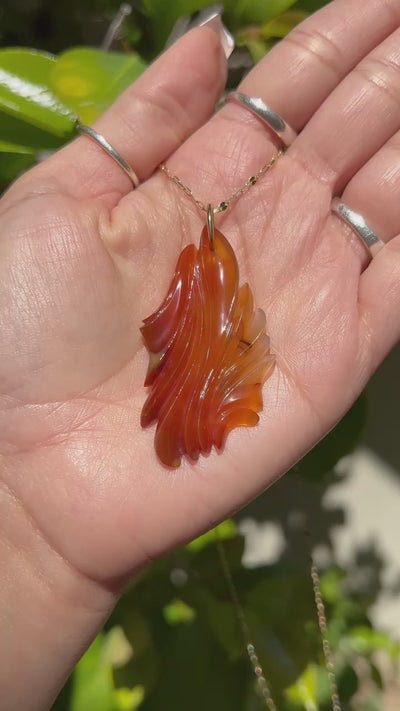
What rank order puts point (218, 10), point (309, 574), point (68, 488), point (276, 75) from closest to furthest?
point (68, 488)
point (276, 75)
point (218, 10)
point (309, 574)

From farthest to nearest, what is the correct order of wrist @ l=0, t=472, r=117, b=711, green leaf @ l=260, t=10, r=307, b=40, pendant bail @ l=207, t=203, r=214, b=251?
green leaf @ l=260, t=10, r=307, b=40
pendant bail @ l=207, t=203, r=214, b=251
wrist @ l=0, t=472, r=117, b=711

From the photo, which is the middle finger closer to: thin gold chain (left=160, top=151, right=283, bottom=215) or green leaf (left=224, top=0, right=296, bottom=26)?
thin gold chain (left=160, top=151, right=283, bottom=215)

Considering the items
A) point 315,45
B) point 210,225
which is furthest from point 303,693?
point 315,45

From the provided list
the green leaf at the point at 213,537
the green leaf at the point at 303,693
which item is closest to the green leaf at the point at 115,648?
the green leaf at the point at 213,537

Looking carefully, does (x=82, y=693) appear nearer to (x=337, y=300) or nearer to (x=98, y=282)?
(x=98, y=282)

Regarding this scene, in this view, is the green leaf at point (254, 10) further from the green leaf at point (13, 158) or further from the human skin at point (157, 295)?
the green leaf at point (13, 158)

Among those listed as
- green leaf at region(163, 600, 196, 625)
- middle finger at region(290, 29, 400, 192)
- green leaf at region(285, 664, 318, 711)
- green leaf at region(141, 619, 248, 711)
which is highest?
middle finger at region(290, 29, 400, 192)

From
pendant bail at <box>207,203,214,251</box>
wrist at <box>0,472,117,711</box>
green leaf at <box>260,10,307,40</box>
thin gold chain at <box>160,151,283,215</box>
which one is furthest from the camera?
green leaf at <box>260,10,307,40</box>

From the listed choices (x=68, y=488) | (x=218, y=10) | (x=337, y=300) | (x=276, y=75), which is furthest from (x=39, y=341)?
(x=218, y=10)

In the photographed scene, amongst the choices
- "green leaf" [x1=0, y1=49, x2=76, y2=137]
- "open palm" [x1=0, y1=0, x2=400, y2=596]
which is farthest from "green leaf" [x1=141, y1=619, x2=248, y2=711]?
"green leaf" [x1=0, y1=49, x2=76, y2=137]
